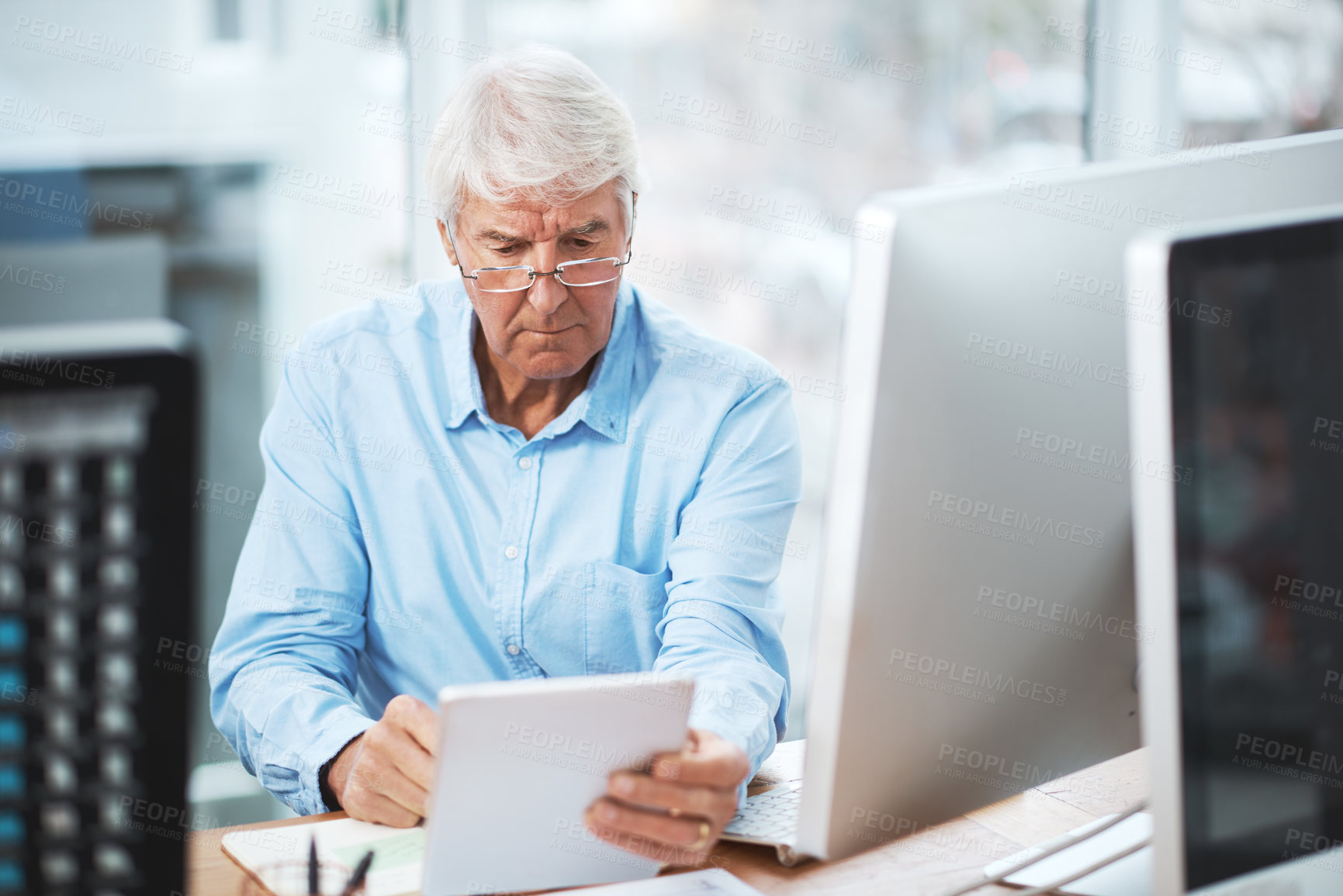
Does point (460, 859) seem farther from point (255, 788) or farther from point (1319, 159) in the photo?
point (255, 788)

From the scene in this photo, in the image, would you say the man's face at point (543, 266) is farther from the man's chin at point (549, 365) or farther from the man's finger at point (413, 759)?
the man's finger at point (413, 759)

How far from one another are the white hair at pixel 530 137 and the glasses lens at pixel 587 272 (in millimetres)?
79

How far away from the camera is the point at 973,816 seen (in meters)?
1.18

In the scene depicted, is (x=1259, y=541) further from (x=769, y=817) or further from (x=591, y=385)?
(x=591, y=385)

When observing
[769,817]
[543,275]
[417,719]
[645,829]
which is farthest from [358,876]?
[543,275]

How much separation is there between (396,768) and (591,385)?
24.2 inches

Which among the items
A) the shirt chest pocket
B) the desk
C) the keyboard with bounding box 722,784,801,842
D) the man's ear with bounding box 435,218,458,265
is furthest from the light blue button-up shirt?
the desk

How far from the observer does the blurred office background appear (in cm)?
235

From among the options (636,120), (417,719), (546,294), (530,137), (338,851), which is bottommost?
(338,851)

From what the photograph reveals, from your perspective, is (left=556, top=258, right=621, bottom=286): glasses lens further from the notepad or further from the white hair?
the notepad

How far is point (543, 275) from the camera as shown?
1452 mm

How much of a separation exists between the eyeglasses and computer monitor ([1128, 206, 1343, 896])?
2.79ft

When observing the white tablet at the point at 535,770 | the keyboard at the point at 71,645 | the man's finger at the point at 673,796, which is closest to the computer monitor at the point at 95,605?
the keyboard at the point at 71,645

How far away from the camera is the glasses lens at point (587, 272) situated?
147 centimetres
